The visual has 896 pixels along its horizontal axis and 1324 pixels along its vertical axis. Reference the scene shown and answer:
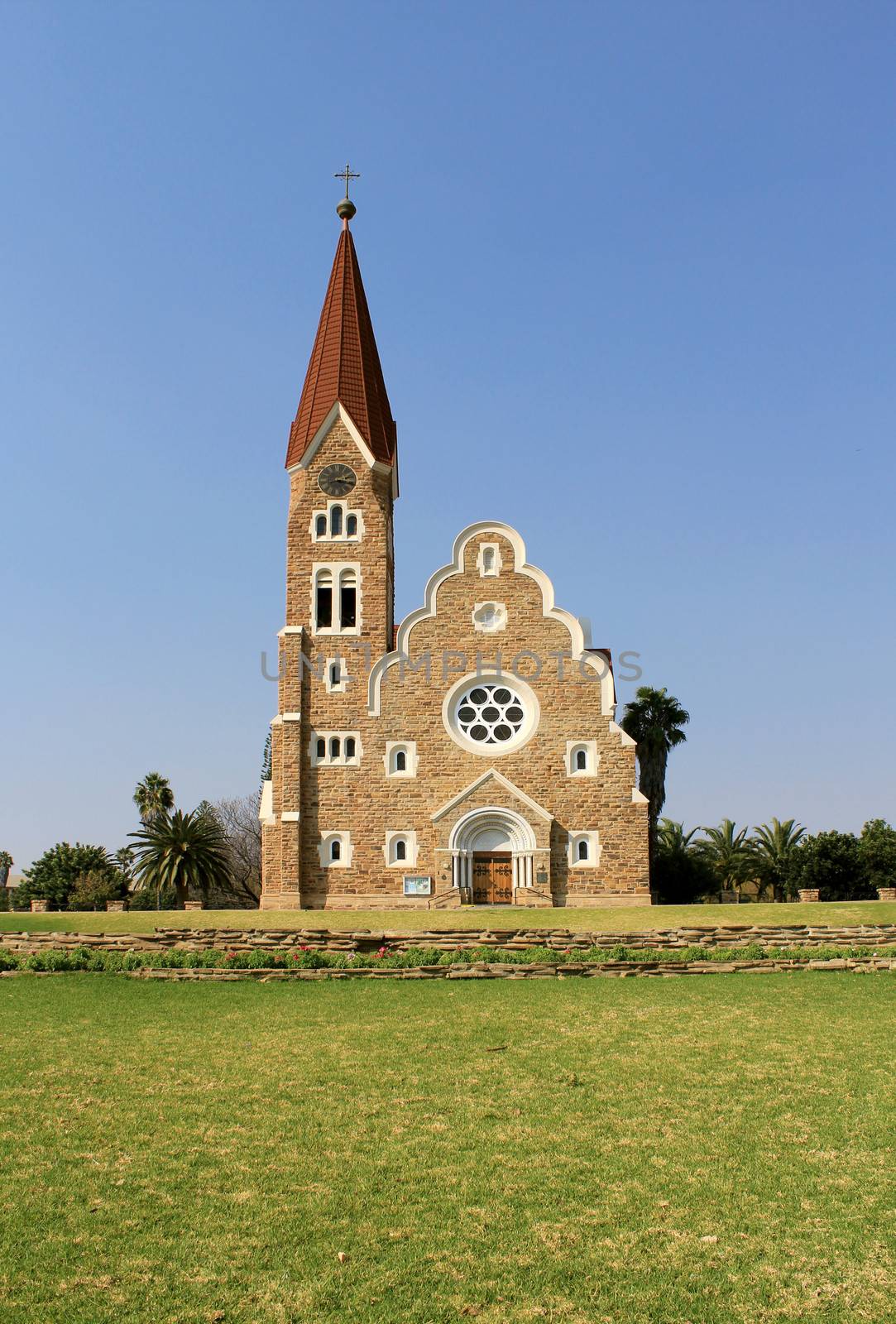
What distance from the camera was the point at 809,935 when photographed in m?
25.2

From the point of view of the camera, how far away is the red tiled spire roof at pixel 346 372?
44.8 m

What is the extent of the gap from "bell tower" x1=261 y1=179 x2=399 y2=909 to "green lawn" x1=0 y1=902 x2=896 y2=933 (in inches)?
199

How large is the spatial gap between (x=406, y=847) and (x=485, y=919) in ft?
25.3

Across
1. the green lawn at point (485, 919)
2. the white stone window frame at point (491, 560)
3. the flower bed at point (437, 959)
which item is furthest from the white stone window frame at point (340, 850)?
the flower bed at point (437, 959)

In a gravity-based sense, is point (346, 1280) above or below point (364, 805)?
below

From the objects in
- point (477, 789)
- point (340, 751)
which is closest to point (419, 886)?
point (477, 789)

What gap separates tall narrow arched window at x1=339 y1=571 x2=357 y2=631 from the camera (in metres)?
43.2

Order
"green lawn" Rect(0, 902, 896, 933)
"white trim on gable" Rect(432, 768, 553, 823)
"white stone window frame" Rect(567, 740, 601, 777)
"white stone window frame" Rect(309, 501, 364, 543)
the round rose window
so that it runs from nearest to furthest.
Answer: "green lawn" Rect(0, 902, 896, 933)
"white trim on gable" Rect(432, 768, 553, 823)
"white stone window frame" Rect(567, 740, 601, 777)
the round rose window
"white stone window frame" Rect(309, 501, 364, 543)

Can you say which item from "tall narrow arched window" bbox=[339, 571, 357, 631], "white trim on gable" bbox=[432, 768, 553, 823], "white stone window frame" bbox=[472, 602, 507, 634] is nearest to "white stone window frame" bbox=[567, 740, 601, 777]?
"white trim on gable" bbox=[432, 768, 553, 823]

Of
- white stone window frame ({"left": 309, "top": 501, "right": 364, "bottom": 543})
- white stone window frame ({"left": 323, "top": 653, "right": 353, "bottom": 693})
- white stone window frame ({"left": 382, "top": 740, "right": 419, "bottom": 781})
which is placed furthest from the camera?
white stone window frame ({"left": 309, "top": 501, "right": 364, "bottom": 543})

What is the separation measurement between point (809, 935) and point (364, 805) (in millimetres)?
19063

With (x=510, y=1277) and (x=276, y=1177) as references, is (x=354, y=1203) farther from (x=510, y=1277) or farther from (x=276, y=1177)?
(x=510, y=1277)

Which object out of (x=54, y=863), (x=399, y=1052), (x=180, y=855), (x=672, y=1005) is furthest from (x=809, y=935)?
(x=54, y=863)

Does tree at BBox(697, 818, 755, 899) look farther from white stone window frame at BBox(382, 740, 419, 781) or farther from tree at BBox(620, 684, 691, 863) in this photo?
white stone window frame at BBox(382, 740, 419, 781)
